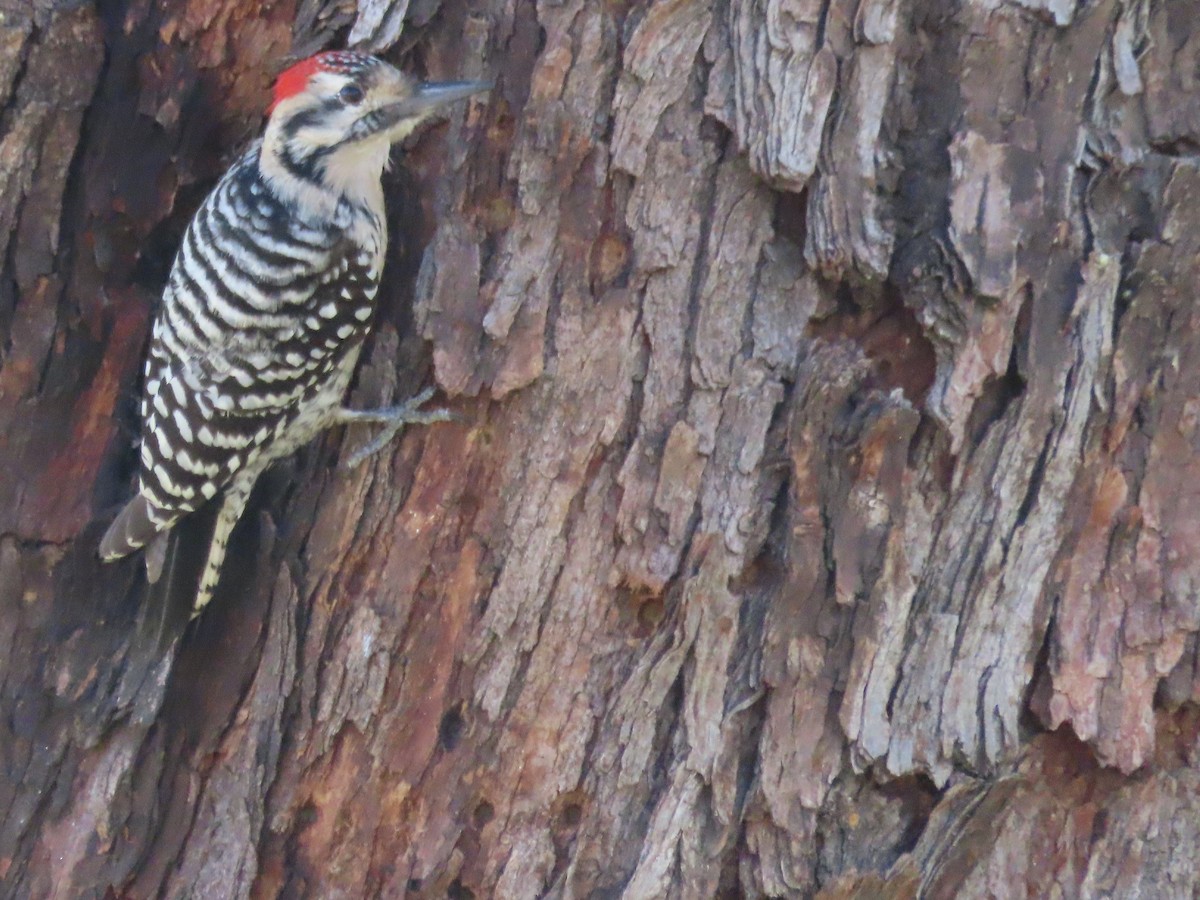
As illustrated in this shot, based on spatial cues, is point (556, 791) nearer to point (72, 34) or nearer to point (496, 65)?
point (496, 65)

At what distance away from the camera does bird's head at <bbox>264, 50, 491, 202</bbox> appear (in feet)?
7.71

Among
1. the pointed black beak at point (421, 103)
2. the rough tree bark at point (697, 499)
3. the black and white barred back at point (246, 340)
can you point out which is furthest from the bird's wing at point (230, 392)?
the pointed black beak at point (421, 103)

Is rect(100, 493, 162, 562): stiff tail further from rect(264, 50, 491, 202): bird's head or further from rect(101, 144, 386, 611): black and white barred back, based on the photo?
rect(264, 50, 491, 202): bird's head

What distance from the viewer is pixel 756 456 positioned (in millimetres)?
2082

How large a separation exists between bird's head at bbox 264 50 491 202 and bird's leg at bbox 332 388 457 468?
2.00 feet

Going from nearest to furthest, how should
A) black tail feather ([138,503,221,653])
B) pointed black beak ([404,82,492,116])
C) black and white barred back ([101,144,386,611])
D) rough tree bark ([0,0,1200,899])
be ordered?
rough tree bark ([0,0,1200,899]) → pointed black beak ([404,82,492,116]) → black tail feather ([138,503,221,653]) → black and white barred back ([101,144,386,611])

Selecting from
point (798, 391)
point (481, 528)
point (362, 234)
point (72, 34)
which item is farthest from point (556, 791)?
point (72, 34)

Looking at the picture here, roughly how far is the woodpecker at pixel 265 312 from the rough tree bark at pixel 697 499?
17cm

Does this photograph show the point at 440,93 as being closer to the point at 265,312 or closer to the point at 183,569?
the point at 265,312

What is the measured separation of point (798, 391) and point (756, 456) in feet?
0.47

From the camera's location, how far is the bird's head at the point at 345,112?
92.5 inches

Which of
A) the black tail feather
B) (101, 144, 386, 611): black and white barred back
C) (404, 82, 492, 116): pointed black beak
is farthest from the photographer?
(101, 144, 386, 611): black and white barred back

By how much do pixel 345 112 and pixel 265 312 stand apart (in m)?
0.51

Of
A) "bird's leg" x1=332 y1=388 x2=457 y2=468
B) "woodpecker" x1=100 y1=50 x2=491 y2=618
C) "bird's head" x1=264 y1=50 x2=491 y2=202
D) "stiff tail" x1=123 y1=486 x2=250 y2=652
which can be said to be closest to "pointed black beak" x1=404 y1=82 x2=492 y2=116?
"bird's head" x1=264 y1=50 x2=491 y2=202
